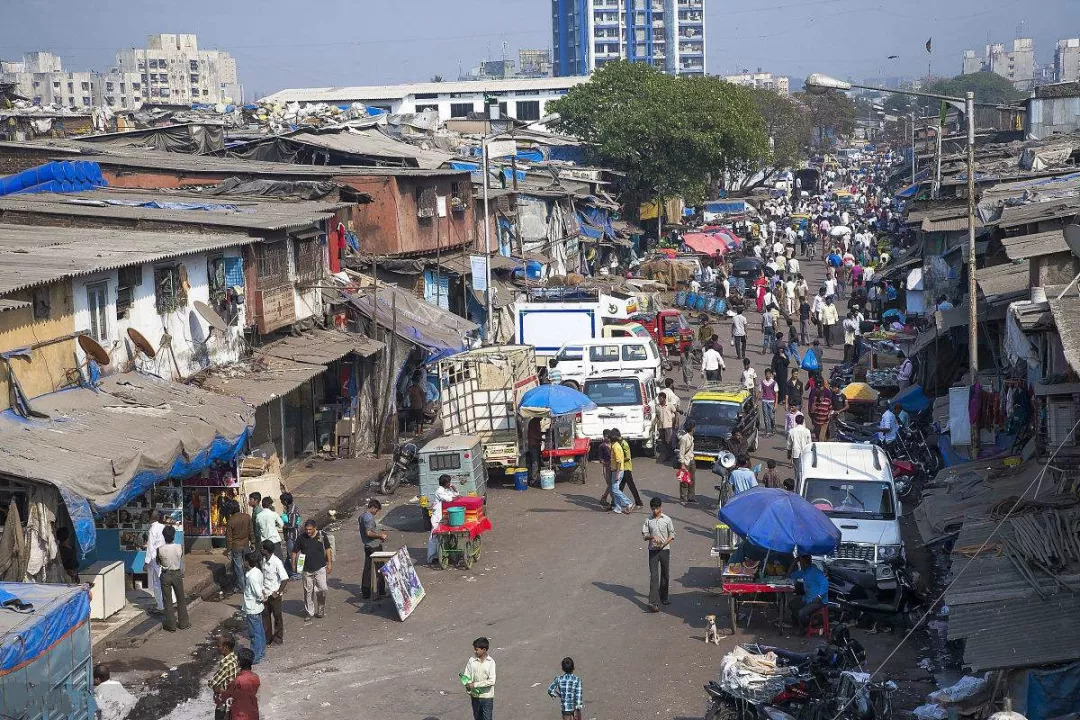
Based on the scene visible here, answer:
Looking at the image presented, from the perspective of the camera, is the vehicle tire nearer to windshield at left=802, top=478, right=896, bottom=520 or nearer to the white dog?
windshield at left=802, top=478, right=896, bottom=520

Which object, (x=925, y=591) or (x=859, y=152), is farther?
(x=859, y=152)

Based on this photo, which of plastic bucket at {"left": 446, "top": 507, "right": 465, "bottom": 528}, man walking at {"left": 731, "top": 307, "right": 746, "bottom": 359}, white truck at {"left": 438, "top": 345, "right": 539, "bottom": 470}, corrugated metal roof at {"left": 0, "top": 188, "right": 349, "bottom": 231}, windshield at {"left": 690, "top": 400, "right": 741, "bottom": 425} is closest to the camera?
plastic bucket at {"left": 446, "top": 507, "right": 465, "bottom": 528}

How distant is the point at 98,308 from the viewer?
16922mm

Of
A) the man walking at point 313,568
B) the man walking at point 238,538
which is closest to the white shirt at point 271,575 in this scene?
the man walking at point 313,568

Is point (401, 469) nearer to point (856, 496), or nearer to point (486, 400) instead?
point (486, 400)

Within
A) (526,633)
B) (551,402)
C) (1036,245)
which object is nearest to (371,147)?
(551,402)

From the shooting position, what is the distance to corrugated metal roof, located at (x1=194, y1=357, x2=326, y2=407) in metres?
19.0

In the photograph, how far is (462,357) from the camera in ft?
76.5

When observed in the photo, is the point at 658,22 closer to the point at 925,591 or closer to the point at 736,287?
the point at 736,287

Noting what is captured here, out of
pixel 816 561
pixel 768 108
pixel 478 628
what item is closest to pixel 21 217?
pixel 478 628

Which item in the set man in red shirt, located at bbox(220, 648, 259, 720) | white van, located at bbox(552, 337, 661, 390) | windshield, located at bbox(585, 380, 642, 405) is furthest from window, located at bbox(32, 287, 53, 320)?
white van, located at bbox(552, 337, 661, 390)

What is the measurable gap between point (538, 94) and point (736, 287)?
225 feet

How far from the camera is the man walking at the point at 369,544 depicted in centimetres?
1603

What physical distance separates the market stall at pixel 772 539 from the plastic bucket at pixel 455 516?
4.05 m
